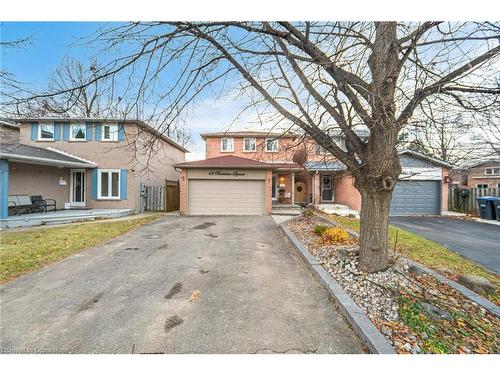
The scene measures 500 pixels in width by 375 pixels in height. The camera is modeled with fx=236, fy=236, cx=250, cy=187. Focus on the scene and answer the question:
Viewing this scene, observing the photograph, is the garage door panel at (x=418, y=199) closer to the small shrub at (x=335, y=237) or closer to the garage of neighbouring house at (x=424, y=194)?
the garage of neighbouring house at (x=424, y=194)

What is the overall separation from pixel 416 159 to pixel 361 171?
48.6 feet

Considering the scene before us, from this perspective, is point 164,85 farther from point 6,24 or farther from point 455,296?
point 455,296

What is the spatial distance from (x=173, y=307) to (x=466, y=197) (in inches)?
796

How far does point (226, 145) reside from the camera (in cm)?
1867

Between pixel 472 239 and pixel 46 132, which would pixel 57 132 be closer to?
pixel 46 132

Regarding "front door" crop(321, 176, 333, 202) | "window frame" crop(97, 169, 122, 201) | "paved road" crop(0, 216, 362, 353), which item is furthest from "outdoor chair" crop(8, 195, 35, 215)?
"front door" crop(321, 176, 333, 202)

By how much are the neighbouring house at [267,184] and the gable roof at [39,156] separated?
5344 mm

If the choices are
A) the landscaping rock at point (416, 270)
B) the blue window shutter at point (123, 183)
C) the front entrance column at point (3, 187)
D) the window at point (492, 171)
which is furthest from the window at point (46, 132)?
the window at point (492, 171)

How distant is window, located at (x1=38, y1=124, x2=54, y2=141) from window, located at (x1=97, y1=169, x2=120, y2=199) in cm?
372

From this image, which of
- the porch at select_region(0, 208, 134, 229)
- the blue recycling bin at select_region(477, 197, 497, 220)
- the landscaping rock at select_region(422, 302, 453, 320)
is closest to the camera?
the landscaping rock at select_region(422, 302, 453, 320)

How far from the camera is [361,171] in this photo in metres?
4.20

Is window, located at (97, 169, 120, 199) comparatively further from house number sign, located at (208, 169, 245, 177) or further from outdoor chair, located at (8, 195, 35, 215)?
house number sign, located at (208, 169, 245, 177)

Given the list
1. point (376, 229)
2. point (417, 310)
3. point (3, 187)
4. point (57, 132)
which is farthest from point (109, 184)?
point (417, 310)

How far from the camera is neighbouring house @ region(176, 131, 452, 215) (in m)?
13.8
